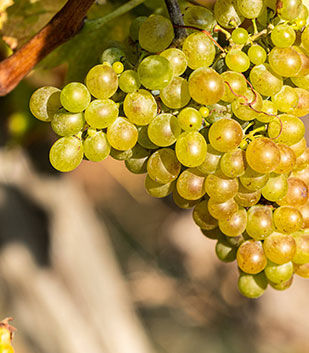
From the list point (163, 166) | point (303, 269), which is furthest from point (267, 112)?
point (303, 269)

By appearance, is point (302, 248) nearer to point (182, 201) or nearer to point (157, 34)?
point (182, 201)

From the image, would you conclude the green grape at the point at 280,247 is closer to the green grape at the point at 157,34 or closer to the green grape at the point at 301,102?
the green grape at the point at 301,102

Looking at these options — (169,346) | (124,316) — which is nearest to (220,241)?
(124,316)

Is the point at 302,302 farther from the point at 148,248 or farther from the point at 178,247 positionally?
the point at 148,248

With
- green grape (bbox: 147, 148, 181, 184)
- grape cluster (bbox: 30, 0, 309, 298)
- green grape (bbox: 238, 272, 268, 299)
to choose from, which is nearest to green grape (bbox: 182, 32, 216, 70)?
grape cluster (bbox: 30, 0, 309, 298)

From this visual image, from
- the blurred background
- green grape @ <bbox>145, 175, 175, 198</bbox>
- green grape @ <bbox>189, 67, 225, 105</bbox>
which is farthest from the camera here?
the blurred background

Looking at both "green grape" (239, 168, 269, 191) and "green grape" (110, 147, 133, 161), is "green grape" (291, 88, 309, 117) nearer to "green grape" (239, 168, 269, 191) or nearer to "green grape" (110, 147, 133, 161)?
"green grape" (239, 168, 269, 191)
